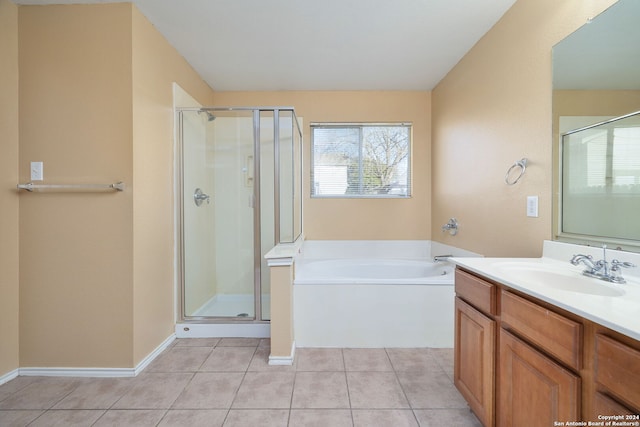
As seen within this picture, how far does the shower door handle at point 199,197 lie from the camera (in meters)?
2.49

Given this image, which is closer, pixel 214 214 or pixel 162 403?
pixel 162 403

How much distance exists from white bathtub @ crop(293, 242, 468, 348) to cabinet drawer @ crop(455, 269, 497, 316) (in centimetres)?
68

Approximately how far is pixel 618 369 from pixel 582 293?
1.46 ft

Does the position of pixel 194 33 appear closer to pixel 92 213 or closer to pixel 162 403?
pixel 92 213

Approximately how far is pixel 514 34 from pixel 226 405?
9.31 ft

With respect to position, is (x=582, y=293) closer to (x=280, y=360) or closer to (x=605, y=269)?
(x=605, y=269)

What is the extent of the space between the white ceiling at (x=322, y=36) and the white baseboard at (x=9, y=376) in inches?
91.7

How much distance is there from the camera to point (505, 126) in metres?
1.86

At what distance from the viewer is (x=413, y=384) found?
5.53ft

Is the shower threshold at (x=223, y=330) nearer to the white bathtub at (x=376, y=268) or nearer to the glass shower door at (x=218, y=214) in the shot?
the glass shower door at (x=218, y=214)

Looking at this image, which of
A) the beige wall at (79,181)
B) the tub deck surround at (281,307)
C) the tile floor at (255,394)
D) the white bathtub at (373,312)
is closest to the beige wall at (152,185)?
the beige wall at (79,181)

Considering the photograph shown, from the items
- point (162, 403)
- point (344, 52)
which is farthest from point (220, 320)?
point (344, 52)

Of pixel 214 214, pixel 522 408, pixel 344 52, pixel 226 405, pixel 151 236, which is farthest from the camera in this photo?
pixel 214 214

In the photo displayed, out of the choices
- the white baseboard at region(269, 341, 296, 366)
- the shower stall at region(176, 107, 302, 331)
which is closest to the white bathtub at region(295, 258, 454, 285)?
the shower stall at region(176, 107, 302, 331)
